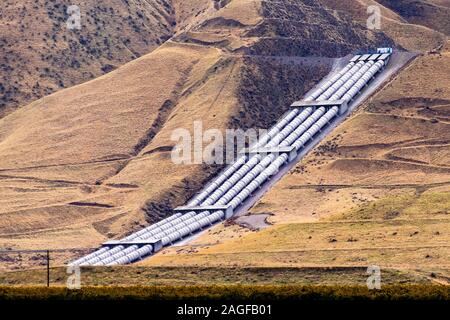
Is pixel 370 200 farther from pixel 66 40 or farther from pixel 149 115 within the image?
pixel 66 40

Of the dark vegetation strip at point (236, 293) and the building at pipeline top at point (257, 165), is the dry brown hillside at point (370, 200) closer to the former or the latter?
the building at pipeline top at point (257, 165)

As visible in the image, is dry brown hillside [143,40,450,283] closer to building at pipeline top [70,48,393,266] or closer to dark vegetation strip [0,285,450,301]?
building at pipeline top [70,48,393,266]

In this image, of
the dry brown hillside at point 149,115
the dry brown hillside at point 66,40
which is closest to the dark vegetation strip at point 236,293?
the dry brown hillside at point 149,115

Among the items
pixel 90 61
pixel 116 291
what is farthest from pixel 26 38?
Answer: pixel 116 291

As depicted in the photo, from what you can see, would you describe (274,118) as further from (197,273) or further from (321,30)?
(197,273)

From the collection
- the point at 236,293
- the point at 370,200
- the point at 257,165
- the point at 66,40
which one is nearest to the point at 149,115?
the point at 257,165

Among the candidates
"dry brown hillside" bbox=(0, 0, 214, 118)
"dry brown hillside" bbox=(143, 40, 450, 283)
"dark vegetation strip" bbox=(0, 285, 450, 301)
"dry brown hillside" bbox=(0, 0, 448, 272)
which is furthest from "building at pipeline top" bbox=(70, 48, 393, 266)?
"dark vegetation strip" bbox=(0, 285, 450, 301)
